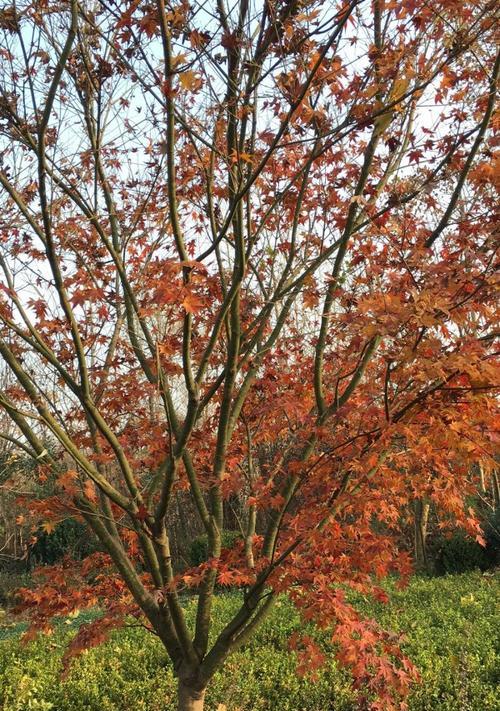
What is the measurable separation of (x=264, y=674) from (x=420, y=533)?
5.41 m

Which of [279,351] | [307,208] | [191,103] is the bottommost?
[279,351]

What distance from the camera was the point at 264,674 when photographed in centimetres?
461

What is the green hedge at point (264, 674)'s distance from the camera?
4.21 meters

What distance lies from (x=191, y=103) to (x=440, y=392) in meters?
1.94

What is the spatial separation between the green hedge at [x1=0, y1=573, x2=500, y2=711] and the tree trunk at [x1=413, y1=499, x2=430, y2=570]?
3406mm

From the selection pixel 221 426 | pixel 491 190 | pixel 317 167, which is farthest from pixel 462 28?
pixel 221 426

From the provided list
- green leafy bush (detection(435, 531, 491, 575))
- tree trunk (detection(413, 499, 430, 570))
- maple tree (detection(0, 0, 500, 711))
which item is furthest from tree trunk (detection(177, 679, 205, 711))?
tree trunk (detection(413, 499, 430, 570))

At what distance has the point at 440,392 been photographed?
260 centimetres

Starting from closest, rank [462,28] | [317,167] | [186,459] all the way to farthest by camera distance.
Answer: [462,28] → [186,459] → [317,167]

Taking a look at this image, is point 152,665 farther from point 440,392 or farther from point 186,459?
point 440,392

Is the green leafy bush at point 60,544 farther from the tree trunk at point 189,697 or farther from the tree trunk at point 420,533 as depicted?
the tree trunk at point 189,697

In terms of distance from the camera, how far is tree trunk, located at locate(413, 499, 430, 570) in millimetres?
9344

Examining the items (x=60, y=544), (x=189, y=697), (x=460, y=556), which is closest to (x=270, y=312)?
(x=189, y=697)

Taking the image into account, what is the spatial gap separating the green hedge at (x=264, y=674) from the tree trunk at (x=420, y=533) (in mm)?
3406
